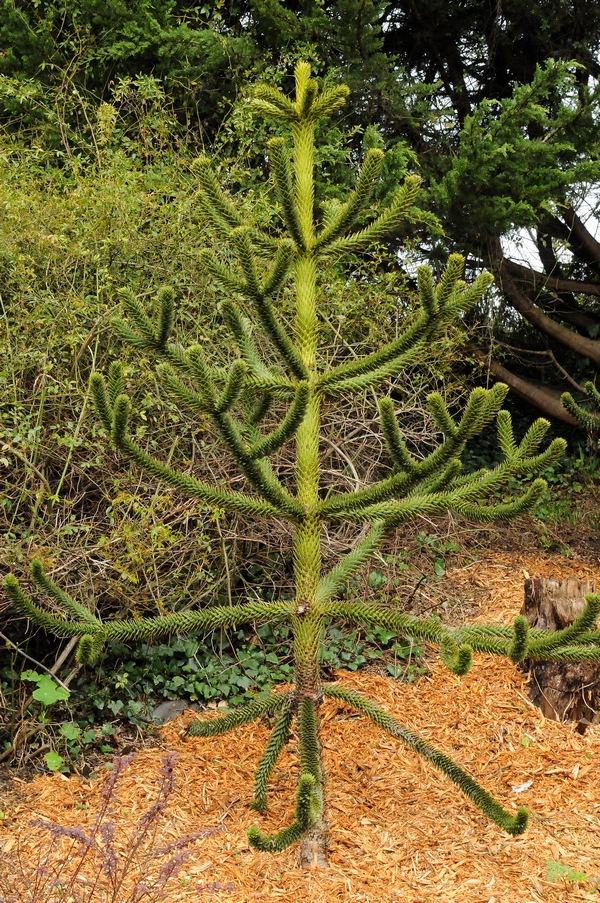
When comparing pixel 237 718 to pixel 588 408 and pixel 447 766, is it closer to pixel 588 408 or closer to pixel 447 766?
pixel 447 766

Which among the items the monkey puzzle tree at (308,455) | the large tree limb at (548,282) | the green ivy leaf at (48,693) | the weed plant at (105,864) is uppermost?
the large tree limb at (548,282)

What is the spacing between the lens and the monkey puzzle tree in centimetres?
273

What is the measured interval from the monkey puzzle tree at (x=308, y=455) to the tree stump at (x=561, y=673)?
5.92 feet

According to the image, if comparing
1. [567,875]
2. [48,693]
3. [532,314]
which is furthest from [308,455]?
[532,314]

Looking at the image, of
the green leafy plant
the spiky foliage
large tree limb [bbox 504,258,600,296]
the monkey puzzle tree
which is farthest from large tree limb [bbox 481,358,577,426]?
the green leafy plant

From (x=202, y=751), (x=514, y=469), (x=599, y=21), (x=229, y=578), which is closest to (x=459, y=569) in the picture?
(x=229, y=578)

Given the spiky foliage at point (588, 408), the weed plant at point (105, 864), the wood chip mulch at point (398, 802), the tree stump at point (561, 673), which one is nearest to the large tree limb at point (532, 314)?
the spiky foliage at point (588, 408)

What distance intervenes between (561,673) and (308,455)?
244 cm

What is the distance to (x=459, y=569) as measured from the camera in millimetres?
6914

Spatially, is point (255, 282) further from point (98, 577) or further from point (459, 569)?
point (459, 569)

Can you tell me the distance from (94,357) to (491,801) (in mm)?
3187

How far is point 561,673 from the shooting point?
480cm

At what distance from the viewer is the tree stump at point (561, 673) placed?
187 inches

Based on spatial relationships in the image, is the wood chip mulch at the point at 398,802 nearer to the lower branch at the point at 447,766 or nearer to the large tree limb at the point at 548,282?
the lower branch at the point at 447,766
